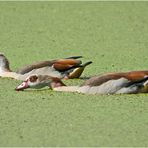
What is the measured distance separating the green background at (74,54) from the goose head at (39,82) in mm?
65

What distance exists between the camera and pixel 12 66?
867 centimetres

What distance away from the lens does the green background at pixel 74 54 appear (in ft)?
18.5

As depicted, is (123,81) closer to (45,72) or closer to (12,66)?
(45,72)

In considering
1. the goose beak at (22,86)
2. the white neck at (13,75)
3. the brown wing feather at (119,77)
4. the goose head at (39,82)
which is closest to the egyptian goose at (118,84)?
the brown wing feather at (119,77)

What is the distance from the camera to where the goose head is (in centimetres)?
731

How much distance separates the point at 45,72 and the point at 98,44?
166 centimetres

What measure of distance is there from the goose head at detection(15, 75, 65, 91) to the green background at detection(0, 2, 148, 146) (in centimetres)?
7

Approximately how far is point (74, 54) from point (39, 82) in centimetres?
174

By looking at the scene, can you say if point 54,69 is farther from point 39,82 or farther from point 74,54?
point 74,54

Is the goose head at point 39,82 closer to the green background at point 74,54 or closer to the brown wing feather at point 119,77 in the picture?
the green background at point 74,54

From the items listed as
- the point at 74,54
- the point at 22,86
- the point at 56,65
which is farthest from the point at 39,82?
the point at 74,54

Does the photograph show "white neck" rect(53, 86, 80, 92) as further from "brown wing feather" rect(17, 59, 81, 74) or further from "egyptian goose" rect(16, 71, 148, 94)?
"brown wing feather" rect(17, 59, 81, 74)

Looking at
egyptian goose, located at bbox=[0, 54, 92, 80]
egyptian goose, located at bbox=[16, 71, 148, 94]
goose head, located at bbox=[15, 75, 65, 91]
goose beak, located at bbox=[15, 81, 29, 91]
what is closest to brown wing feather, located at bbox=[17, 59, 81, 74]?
egyptian goose, located at bbox=[0, 54, 92, 80]

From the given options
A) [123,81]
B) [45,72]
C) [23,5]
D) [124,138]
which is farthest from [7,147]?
[23,5]
